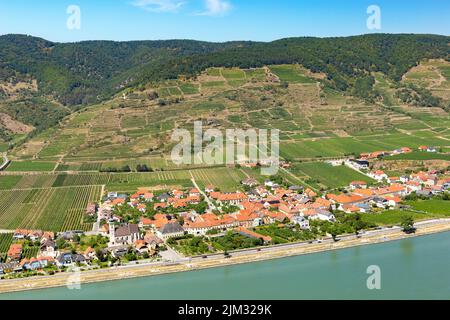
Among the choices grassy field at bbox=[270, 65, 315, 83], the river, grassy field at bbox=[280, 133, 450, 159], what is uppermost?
grassy field at bbox=[270, 65, 315, 83]

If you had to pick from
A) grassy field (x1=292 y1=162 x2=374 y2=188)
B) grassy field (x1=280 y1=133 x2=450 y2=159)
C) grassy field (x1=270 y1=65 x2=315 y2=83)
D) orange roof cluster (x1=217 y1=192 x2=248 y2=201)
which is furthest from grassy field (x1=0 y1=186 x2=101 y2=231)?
grassy field (x1=270 y1=65 x2=315 y2=83)

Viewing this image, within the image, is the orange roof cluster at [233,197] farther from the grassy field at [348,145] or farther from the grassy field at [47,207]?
the grassy field at [348,145]

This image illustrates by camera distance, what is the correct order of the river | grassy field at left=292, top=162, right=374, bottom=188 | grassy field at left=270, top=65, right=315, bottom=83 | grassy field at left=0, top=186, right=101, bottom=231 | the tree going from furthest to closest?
grassy field at left=270, top=65, right=315, bottom=83
grassy field at left=292, top=162, right=374, bottom=188
grassy field at left=0, top=186, right=101, bottom=231
the tree
the river

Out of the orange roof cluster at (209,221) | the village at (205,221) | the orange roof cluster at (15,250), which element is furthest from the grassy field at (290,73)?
the orange roof cluster at (15,250)

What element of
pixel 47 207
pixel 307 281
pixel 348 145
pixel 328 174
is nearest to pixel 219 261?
pixel 307 281

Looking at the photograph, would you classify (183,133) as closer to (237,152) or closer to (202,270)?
(237,152)

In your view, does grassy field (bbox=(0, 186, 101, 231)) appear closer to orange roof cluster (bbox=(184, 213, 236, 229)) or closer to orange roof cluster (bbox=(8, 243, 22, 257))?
orange roof cluster (bbox=(8, 243, 22, 257))

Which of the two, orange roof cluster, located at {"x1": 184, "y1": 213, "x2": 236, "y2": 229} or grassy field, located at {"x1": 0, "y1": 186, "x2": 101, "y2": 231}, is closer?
orange roof cluster, located at {"x1": 184, "y1": 213, "x2": 236, "y2": 229}
